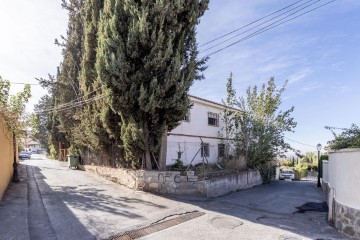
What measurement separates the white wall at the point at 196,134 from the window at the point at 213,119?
22cm

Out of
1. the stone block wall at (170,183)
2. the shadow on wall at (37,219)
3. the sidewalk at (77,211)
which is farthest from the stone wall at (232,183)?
the shadow on wall at (37,219)

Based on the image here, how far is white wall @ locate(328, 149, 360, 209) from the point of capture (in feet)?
25.0

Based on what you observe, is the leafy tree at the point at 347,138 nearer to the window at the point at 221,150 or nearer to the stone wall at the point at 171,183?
the stone wall at the point at 171,183

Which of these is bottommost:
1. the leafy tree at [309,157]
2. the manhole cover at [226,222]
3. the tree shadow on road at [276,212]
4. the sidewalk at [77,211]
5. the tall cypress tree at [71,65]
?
the leafy tree at [309,157]

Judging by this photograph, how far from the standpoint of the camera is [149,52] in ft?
40.1

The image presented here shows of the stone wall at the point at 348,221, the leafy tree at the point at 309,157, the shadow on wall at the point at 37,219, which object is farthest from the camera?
the leafy tree at the point at 309,157

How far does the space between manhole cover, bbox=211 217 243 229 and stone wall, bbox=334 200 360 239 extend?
9.10 ft

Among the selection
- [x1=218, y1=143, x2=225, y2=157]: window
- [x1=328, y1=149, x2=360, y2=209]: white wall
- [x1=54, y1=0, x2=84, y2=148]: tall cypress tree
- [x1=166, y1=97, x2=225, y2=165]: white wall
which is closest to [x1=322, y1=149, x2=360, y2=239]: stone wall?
[x1=328, y1=149, x2=360, y2=209]: white wall

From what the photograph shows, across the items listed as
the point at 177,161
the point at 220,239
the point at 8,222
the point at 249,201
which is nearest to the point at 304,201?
the point at 249,201

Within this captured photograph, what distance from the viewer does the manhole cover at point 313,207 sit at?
1137cm

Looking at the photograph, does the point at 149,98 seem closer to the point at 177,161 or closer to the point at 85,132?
the point at 177,161

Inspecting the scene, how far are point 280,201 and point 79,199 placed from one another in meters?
8.64

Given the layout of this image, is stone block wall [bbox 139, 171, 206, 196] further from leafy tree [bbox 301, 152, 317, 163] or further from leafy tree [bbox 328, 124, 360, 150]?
leafy tree [bbox 301, 152, 317, 163]

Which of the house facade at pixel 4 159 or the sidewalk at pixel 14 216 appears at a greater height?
the house facade at pixel 4 159
